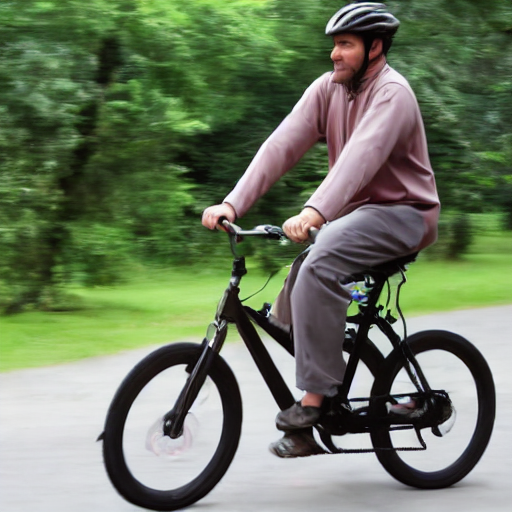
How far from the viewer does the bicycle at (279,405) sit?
4551mm

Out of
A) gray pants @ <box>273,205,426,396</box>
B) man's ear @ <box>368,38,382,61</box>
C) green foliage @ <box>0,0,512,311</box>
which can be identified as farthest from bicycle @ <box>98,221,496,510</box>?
green foliage @ <box>0,0,512,311</box>

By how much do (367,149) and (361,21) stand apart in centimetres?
49

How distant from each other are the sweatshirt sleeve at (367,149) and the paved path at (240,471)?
3.88 ft

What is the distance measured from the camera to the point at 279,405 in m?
4.83

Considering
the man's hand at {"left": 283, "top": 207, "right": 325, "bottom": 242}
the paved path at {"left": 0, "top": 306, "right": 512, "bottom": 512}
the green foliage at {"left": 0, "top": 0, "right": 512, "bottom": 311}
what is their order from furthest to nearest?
1. the green foliage at {"left": 0, "top": 0, "right": 512, "bottom": 311}
2. the paved path at {"left": 0, "top": 306, "right": 512, "bottom": 512}
3. the man's hand at {"left": 283, "top": 207, "right": 325, "bottom": 242}

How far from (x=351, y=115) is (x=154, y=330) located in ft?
16.1

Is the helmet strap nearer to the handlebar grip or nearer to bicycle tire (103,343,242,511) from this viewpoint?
the handlebar grip

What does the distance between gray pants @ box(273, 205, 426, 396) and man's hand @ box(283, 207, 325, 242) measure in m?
0.15

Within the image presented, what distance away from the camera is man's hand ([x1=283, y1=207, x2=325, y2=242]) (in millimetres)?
4395

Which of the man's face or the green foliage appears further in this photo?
the green foliage

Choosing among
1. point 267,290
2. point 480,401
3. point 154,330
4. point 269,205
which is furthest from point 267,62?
point 480,401

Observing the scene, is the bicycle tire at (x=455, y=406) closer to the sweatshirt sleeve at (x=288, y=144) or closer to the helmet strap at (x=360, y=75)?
the sweatshirt sleeve at (x=288, y=144)

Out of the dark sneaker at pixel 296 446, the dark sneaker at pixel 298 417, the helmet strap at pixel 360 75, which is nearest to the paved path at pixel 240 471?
the dark sneaker at pixel 296 446

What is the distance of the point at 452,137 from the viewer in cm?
1305
